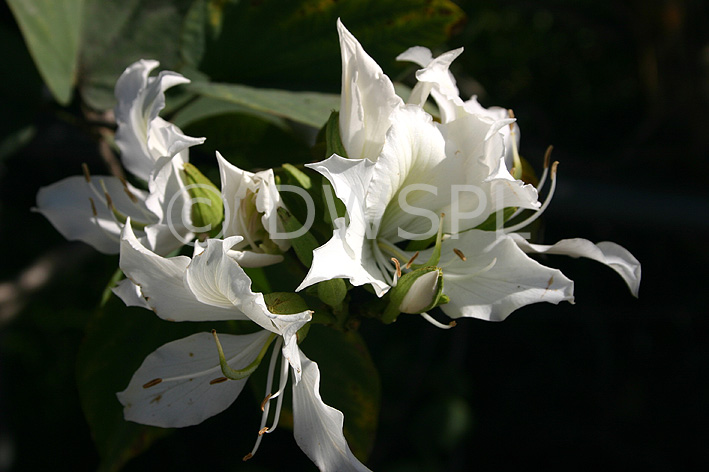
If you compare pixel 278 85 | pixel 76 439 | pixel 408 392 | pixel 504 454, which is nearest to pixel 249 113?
pixel 278 85

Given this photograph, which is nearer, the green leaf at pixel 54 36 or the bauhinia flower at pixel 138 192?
the bauhinia flower at pixel 138 192

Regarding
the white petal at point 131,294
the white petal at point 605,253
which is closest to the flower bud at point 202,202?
the white petal at point 131,294

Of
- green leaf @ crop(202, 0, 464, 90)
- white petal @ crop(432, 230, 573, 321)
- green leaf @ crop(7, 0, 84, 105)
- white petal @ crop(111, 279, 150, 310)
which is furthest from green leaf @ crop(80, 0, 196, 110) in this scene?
white petal @ crop(432, 230, 573, 321)

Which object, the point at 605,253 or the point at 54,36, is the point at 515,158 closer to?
A: the point at 605,253

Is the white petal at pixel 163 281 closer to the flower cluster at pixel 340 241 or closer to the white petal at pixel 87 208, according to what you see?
the flower cluster at pixel 340 241

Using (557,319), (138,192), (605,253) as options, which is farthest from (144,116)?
(557,319)

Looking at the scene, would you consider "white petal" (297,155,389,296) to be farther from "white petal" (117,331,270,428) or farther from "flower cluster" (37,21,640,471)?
"white petal" (117,331,270,428)

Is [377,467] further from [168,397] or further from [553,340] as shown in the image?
[168,397]
